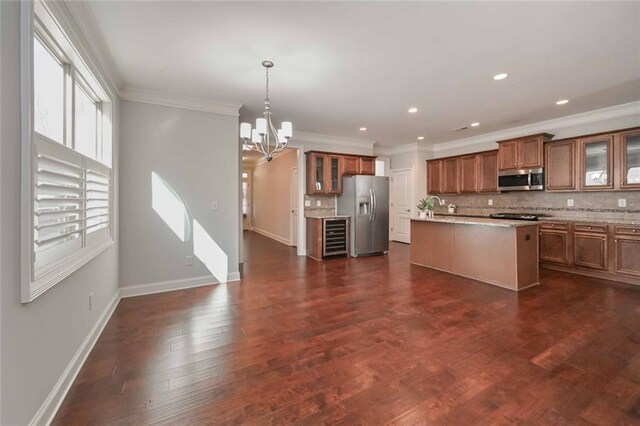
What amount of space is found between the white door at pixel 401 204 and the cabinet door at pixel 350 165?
1.86m

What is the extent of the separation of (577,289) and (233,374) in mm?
4462

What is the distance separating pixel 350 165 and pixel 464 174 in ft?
8.72

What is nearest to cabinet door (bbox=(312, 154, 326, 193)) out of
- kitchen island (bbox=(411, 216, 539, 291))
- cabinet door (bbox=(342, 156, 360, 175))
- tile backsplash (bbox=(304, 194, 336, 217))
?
tile backsplash (bbox=(304, 194, 336, 217))

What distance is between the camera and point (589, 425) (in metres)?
1.47

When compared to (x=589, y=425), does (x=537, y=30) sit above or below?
above

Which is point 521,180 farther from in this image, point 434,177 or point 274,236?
point 274,236

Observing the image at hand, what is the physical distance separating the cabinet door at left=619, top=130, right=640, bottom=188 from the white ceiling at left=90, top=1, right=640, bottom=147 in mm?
569

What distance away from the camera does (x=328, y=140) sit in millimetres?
6379

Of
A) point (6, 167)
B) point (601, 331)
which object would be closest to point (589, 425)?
point (601, 331)

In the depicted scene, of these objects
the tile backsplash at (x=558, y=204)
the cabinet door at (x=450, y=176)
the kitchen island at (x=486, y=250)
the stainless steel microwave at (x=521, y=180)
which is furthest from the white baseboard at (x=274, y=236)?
the stainless steel microwave at (x=521, y=180)

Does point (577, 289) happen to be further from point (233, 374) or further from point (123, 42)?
point (123, 42)

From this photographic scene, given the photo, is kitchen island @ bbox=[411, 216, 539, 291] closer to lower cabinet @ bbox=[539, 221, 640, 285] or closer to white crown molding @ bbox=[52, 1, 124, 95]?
lower cabinet @ bbox=[539, 221, 640, 285]

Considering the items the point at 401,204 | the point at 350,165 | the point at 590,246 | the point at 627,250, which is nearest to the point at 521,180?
the point at 590,246

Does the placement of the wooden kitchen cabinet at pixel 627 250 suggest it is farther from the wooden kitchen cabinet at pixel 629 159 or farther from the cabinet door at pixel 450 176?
the cabinet door at pixel 450 176
